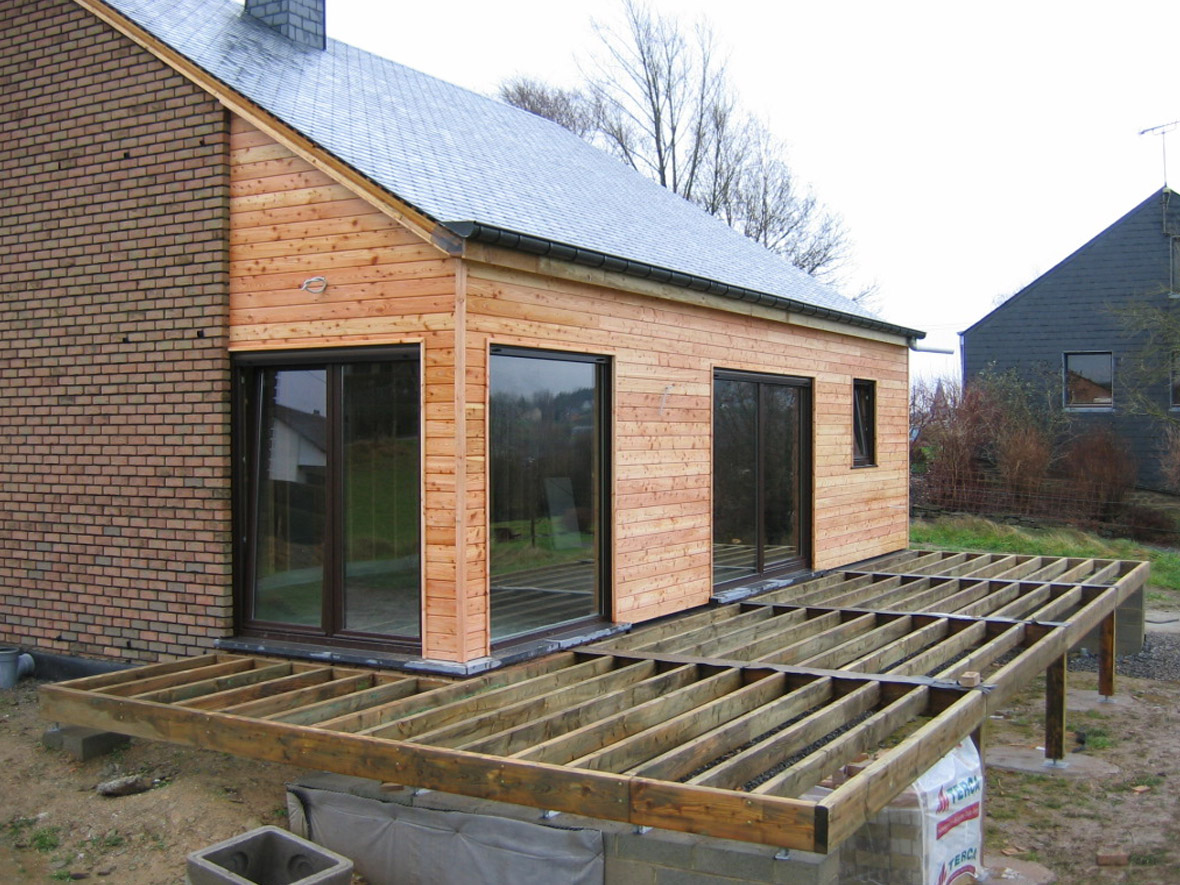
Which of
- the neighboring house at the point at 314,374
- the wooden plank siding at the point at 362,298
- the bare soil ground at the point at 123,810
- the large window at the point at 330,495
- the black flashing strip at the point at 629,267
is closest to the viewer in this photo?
the bare soil ground at the point at 123,810

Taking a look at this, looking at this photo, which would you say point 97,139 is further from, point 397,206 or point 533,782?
point 533,782

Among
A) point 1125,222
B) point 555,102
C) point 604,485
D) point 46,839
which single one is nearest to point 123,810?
point 46,839

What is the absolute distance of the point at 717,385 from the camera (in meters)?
9.80

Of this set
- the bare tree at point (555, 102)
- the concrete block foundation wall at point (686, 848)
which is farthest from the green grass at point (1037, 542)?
the bare tree at point (555, 102)

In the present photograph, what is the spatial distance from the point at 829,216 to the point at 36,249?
27293mm

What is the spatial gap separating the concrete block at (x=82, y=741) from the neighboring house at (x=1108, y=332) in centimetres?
2205

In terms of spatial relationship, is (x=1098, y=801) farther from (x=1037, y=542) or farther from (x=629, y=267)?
(x=1037, y=542)

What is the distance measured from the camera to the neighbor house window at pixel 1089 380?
2456cm

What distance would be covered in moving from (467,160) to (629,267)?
2144mm

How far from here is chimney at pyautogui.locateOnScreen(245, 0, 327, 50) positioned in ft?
35.8

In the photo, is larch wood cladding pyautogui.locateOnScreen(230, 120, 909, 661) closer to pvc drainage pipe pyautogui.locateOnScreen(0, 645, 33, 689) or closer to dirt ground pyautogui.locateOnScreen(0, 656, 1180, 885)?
dirt ground pyautogui.locateOnScreen(0, 656, 1180, 885)

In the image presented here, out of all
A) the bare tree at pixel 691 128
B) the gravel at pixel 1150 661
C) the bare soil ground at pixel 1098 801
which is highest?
the bare tree at pixel 691 128

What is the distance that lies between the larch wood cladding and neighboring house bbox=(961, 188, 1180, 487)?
682 inches

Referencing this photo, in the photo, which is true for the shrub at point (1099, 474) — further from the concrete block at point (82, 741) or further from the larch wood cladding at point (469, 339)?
the concrete block at point (82, 741)
